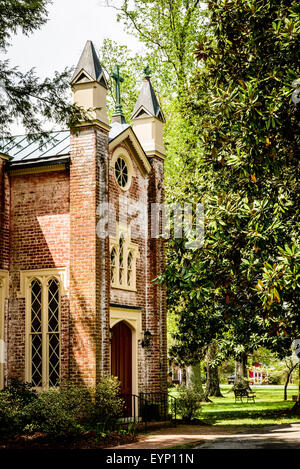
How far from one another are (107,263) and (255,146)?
6.13m

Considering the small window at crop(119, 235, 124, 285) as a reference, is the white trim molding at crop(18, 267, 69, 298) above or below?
below

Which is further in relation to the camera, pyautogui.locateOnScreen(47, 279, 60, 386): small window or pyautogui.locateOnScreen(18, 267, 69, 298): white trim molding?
pyautogui.locateOnScreen(18, 267, 69, 298): white trim molding

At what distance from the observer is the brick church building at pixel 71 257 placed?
15.5 m

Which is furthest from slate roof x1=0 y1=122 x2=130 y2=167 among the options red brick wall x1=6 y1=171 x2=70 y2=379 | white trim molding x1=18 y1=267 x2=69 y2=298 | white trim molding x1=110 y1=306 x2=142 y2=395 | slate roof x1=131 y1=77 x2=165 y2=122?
white trim molding x1=110 y1=306 x2=142 y2=395

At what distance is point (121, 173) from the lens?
18094mm

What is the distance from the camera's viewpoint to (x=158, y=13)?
1152 inches

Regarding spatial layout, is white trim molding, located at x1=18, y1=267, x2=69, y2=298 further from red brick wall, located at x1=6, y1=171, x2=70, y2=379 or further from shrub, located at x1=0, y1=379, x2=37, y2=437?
shrub, located at x1=0, y1=379, x2=37, y2=437

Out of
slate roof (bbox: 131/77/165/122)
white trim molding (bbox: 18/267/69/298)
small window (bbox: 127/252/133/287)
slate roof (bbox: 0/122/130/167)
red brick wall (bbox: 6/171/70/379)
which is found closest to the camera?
white trim molding (bbox: 18/267/69/298)

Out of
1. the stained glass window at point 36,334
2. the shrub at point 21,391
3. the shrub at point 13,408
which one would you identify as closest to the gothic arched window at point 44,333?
the stained glass window at point 36,334

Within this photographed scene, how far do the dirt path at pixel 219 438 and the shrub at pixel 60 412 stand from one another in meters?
1.21

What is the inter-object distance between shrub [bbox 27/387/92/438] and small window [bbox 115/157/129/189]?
6.23 meters

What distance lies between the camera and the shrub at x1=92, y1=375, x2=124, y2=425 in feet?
48.4
